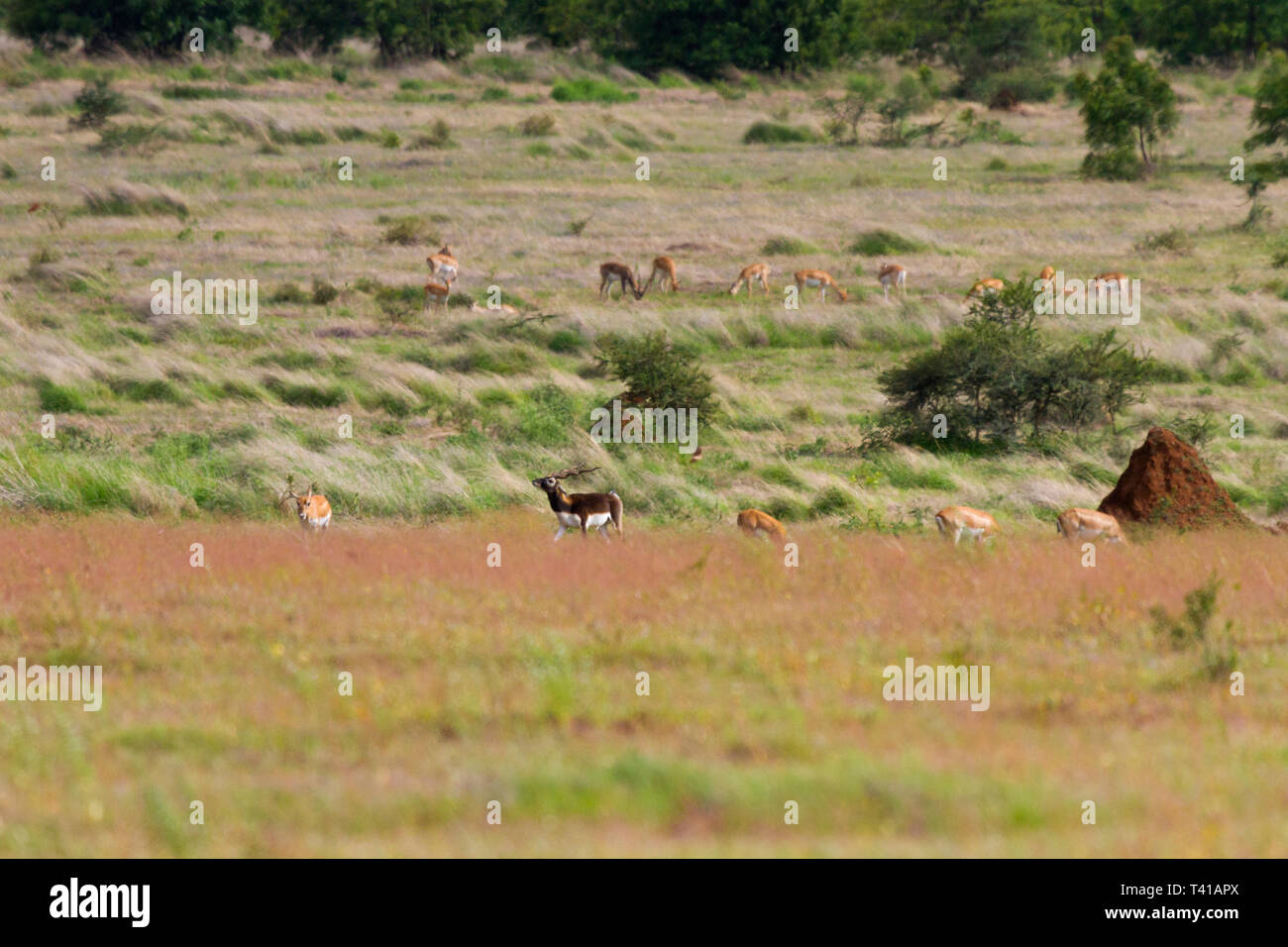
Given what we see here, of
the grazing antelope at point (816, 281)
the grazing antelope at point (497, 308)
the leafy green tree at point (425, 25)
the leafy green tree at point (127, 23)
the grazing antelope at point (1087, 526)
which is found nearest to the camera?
the grazing antelope at point (1087, 526)

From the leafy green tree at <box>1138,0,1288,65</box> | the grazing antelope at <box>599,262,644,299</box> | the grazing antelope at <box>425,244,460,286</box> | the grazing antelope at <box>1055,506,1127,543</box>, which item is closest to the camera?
the grazing antelope at <box>1055,506,1127,543</box>

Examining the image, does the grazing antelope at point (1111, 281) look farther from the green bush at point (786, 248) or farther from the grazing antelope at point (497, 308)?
the grazing antelope at point (497, 308)

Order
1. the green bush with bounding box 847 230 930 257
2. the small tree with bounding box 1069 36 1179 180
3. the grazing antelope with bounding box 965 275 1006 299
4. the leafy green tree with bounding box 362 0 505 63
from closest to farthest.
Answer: the grazing antelope with bounding box 965 275 1006 299, the green bush with bounding box 847 230 930 257, the small tree with bounding box 1069 36 1179 180, the leafy green tree with bounding box 362 0 505 63

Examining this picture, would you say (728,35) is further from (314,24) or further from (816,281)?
(816,281)

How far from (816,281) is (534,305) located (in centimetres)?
422

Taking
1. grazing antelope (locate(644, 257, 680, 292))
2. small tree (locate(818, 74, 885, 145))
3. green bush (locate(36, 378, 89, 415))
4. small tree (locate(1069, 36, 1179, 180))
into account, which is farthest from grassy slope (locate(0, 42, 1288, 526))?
small tree (locate(818, 74, 885, 145))

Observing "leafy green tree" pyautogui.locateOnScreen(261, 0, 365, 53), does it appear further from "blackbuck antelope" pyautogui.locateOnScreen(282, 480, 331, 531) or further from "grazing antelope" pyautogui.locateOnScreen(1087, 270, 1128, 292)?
"blackbuck antelope" pyautogui.locateOnScreen(282, 480, 331, 531)

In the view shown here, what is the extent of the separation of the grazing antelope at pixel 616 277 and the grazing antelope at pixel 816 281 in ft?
7.74

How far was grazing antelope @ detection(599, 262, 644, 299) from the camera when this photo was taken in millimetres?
23969

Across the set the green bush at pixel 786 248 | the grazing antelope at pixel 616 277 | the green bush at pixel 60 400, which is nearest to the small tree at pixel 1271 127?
the green bush at pixel 786 248

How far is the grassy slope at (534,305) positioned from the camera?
49.6 feet

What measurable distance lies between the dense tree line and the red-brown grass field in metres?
46.1

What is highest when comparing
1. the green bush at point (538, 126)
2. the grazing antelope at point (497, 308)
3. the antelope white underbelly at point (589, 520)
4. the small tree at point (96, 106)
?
the small tree at point (96, 106)
